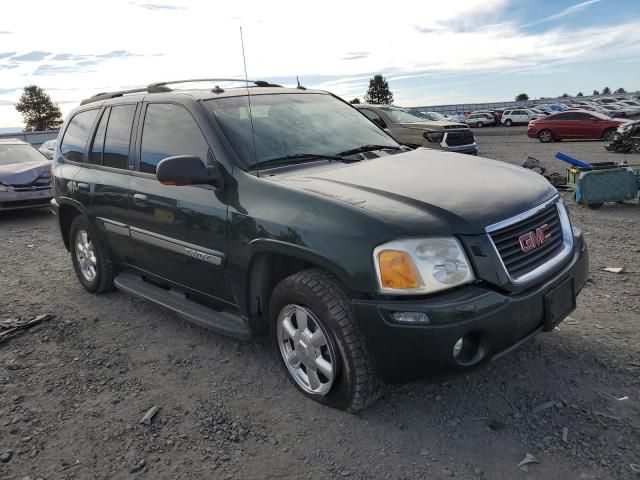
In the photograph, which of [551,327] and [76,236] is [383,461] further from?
[76,236]

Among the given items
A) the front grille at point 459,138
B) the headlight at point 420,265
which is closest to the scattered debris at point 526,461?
the headlight at point 420,265

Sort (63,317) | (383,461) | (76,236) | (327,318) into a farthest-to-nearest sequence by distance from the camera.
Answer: (76,236)
(63,317)
(327,318)
(383,461)

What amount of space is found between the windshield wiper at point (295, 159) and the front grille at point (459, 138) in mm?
10150

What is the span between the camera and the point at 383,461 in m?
2.56

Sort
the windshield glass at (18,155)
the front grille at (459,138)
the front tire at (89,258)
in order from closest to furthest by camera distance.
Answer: the front tire at (89,258)
the windshield glass at (18,155)
the front grille at (459,138)

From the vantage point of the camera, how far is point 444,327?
2447mm

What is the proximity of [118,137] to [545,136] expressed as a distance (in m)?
21.7

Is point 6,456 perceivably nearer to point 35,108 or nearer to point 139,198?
point 139,198

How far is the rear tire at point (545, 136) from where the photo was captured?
2239 centimetres

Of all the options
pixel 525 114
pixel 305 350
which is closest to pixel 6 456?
pixel 305 350

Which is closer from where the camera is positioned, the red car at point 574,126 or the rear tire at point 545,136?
the red car at point 574,126

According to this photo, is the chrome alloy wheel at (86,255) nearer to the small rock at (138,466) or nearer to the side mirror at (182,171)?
the side mirror at (182,171)

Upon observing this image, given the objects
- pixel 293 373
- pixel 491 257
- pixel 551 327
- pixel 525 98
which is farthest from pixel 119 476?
pixel 525 98

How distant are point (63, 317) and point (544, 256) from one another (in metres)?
3.97
